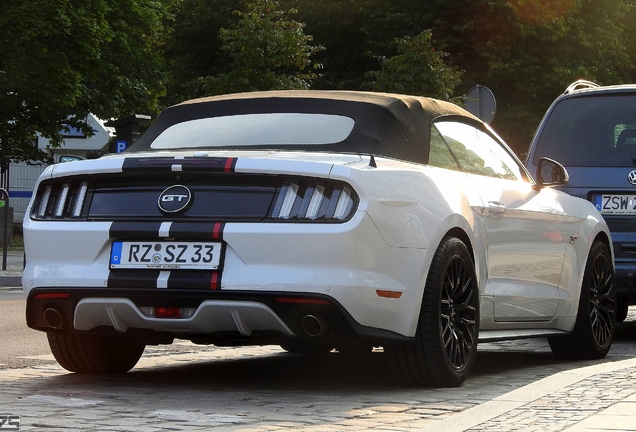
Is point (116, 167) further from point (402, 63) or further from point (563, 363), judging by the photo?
point (402, 63)

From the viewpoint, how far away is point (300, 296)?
6043 mm

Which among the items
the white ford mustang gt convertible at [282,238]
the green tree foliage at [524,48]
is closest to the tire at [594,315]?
the white ford mustang gt convertible at [282,238]

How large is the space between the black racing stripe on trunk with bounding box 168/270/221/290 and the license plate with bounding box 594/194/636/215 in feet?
15.5

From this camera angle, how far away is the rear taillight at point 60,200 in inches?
259

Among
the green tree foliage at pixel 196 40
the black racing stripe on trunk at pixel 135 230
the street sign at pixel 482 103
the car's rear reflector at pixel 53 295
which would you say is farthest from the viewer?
the green tree foliage at pixel 196 40

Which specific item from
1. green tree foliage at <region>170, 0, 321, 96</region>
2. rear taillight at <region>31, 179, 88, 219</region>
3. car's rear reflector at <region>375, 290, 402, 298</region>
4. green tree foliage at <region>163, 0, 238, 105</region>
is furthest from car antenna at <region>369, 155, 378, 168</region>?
green tree foliage at <region>163, 0, 238, 105</region>

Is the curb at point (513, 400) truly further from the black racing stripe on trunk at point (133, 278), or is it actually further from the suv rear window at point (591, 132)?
the suv rear window at point (591, 132)

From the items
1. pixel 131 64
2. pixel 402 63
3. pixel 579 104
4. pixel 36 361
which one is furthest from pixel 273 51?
pixel 36 361

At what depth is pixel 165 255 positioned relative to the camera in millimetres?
6250

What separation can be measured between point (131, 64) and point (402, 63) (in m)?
9.87

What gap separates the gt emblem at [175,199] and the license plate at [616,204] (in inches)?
183

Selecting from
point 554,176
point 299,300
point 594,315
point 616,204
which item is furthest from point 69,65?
point 299,300

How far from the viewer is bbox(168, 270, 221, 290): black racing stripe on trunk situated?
612 centimetres

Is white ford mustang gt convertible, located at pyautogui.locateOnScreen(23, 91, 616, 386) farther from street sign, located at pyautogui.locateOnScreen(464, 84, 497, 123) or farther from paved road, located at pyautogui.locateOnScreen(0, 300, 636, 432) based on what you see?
street sign, located at pyautogui.locateOnScreen(464, 84, 497, 123)
